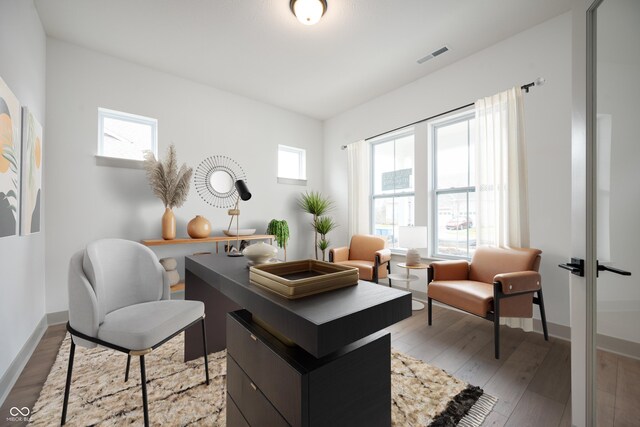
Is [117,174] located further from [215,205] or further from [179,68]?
[179,68]

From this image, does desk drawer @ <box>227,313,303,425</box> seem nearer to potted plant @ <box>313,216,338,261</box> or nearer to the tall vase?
the tall vase

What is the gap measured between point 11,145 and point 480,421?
313cm

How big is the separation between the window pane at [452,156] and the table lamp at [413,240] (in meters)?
0.78

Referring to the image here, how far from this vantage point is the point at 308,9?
213 centimetres

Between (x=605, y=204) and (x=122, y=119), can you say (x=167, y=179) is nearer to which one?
(x=122, y=119)

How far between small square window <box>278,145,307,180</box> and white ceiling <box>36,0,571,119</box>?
1.29 meters

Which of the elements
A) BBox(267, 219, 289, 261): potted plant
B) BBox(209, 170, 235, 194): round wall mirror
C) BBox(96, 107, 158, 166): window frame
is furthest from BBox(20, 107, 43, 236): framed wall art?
BBox(267, 219, 289, 261): potted plant

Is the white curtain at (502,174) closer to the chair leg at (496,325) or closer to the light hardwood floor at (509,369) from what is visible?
the light hardwood floor at (509,369)

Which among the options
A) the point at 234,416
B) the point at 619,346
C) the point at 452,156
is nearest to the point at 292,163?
the point at 452,156

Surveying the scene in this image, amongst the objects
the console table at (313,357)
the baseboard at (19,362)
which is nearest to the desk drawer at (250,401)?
the console table at (313,357)

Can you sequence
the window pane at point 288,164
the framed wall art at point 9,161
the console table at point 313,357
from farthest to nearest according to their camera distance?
the window pane at point 288,164
the framed wall art at point 9,161
the console table at point 313,357

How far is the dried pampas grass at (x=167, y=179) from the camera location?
2.88 m

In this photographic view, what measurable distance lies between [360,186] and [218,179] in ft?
7.12

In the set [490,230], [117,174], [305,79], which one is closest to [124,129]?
[117,174]
